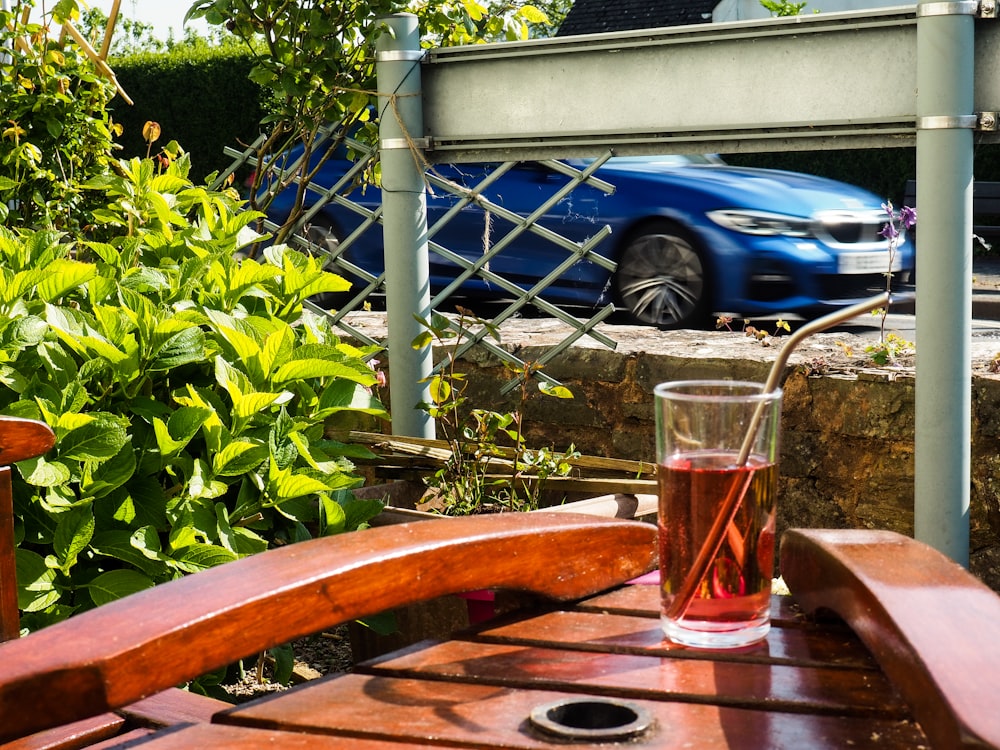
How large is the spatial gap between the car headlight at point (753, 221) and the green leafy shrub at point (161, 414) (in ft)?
10.3

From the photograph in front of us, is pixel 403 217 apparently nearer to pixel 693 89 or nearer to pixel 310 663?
pixel 693 89

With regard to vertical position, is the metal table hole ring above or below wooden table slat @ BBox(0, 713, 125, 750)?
above

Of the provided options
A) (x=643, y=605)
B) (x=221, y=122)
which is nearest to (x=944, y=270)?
(x=643, y=605)

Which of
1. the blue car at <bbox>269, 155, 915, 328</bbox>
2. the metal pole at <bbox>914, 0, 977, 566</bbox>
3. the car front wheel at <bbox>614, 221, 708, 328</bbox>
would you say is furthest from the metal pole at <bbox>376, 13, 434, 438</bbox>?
the car front wheel at <bbox>614, 221, 708, 328</bbox>

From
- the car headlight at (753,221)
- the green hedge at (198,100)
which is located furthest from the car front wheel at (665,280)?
the green hedge at (198,100)

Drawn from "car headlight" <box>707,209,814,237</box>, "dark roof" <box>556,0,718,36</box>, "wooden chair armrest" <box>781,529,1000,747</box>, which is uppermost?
"dark roof" <box>556,0,718,36</box>

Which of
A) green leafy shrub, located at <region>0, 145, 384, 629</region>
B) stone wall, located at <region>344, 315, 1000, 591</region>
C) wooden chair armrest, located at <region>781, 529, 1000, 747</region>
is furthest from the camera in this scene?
stone wall, located at <region>344, 315, 1000, 591</region>

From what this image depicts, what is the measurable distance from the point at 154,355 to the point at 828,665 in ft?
3.64

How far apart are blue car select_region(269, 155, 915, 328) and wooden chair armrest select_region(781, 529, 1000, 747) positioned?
374cm

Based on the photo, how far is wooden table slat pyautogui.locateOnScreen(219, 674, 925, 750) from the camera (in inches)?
27.0

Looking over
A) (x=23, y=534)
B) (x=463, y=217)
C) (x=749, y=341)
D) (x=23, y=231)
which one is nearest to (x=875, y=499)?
(x=749, y=341)

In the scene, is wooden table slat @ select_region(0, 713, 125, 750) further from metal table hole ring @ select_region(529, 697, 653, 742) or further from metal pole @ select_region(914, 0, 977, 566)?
metal pole @ select_region(914, 0, 977, 566)

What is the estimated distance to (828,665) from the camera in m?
0.82

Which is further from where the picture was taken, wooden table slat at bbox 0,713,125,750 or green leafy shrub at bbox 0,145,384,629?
green leafy shrub at bbox 0,145,384,629
